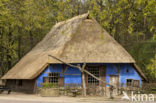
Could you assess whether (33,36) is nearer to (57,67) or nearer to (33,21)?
(33,21)

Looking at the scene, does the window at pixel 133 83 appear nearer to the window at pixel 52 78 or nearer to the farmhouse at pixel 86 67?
the farmhouse at pixel 86 67

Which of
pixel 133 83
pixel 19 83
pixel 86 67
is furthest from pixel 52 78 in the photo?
pixel 133 83

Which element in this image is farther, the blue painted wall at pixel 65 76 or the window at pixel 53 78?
the window at pixel 53 78

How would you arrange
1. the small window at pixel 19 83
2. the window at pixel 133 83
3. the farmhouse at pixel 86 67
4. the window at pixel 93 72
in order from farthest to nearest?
the small window at pixel 19 83, the window at pixel 133 83, the window at pixel 93 72, the farmhouse at pixel 86 67

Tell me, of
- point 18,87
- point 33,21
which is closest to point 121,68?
point 18,87

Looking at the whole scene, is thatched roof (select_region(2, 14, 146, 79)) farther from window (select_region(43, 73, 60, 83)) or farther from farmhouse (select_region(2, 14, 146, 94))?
window (select_region(43, 73, 60, 83))

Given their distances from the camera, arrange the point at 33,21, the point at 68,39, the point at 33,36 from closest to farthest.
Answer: the point at 68,39
the point at 33,21
the point at 33,36

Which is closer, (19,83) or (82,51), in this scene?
(82,51)

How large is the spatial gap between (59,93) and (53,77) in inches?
98.3

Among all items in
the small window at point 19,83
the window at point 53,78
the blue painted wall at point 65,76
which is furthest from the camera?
the small window at point 19,83

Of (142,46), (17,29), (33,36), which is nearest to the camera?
(142,46)

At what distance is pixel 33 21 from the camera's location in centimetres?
3725

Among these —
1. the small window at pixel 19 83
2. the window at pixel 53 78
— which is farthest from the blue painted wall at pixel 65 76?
the small window at pixel 19 83

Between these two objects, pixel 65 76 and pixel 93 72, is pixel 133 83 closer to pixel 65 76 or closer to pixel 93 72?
pixel 93 72
